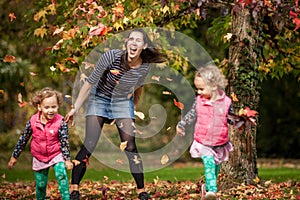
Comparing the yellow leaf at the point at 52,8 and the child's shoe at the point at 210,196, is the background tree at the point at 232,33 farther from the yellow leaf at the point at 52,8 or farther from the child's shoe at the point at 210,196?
the child's shoe at the point at 210,196

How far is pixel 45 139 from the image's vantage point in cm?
550

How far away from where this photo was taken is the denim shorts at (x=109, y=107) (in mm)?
6180

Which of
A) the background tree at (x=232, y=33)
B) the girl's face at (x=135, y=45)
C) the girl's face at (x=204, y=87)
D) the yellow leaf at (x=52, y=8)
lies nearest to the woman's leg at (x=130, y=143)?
the girl's face at (x=135, y=45)

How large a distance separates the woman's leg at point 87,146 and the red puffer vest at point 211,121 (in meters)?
1.12

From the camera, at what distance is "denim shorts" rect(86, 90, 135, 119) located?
20.3ft

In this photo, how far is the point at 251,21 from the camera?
7.82 metres

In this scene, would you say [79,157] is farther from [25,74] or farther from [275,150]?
[275,150]

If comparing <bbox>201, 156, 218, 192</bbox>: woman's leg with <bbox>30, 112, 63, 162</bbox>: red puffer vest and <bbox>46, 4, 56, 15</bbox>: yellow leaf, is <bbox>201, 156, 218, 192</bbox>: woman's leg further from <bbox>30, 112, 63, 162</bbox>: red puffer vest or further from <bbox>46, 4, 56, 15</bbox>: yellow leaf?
<bbox>46, 4, 56, 15</bbox>: yellow leaf

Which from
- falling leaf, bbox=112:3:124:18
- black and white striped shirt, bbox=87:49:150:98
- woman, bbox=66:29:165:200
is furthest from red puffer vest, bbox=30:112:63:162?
falling leaf, bbox=112:3:124:18

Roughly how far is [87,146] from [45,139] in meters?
0.69

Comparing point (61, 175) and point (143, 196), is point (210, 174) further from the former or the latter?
point (61, 175)

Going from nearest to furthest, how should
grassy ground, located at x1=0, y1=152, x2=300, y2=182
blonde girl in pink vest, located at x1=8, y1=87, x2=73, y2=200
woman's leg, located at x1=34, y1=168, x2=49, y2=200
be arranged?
blonde girl in pink vest, located at x1=8, y1=87, x2=73, y2=200
woman's leg, located at x1=34, y1=168, x2=49, y2=200
grassy ground, located at x1=0, y1=152, x2=300, y2=182

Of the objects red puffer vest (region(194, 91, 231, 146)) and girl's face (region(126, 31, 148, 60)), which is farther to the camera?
girl's face (region(126, 31, 148, 60))

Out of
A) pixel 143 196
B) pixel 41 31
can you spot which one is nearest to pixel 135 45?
pixel 143 196
